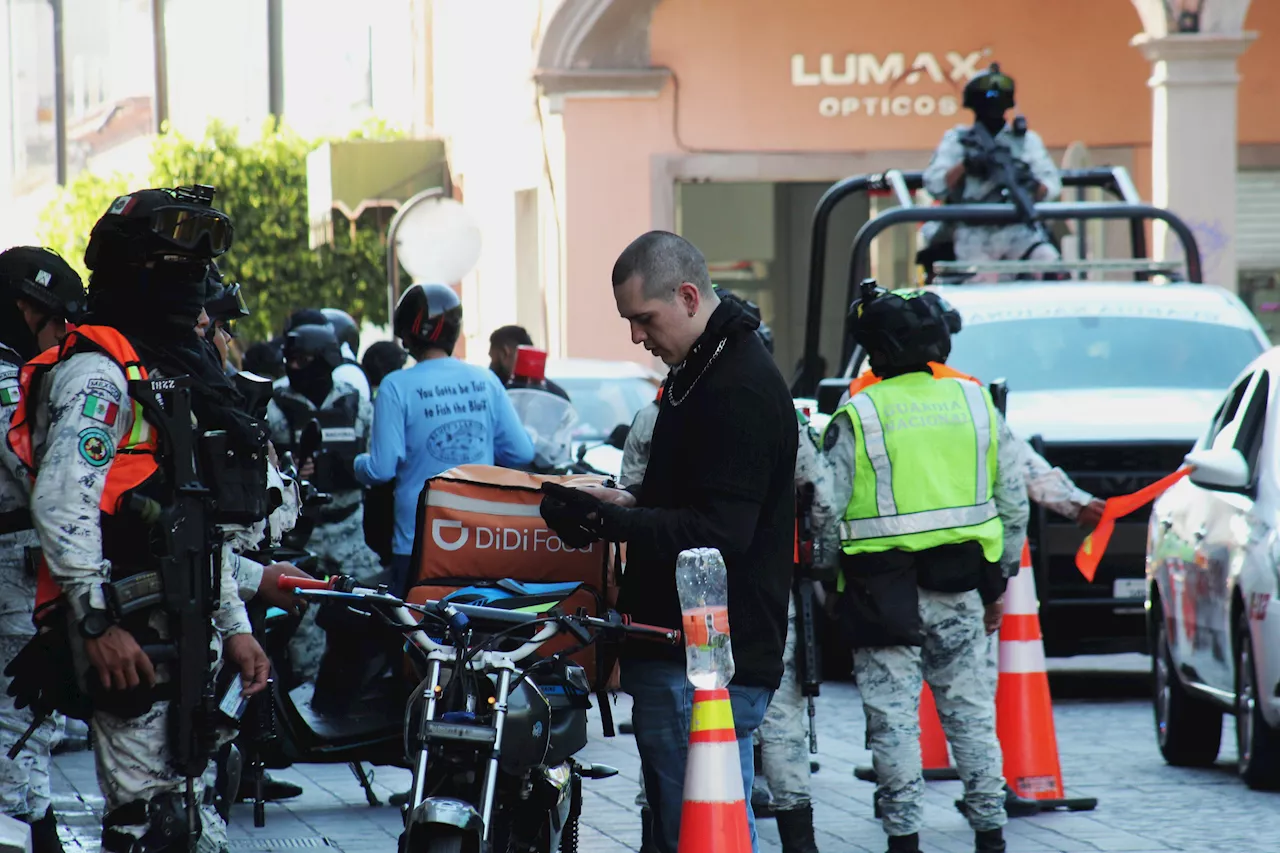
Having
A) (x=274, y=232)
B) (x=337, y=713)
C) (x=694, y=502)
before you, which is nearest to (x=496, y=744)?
(x=694, y=502)

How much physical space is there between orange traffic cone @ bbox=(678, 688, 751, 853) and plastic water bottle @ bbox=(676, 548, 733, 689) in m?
0.07

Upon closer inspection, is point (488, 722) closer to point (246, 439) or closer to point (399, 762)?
point (246, 439)

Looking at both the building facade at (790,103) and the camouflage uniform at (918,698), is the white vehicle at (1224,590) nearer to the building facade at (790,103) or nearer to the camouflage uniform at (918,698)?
the camouflage uniform at (918,698)

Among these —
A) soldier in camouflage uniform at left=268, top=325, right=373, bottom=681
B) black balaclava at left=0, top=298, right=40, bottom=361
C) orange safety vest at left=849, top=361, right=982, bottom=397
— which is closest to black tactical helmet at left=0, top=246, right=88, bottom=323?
black balaclava at left=0, top=298, right=40, bottom=361

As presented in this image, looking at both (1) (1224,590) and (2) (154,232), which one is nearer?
(2) (154,232)

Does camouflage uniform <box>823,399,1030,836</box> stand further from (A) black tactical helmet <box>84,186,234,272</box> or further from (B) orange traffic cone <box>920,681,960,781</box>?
(A) black tactical helmet <box>84,186,234,272</box>

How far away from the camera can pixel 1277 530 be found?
8.92m

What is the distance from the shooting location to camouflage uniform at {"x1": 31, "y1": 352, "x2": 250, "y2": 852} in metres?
5.07

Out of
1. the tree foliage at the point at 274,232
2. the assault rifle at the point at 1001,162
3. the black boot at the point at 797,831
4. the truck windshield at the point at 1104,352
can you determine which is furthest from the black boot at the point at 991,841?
the tree foliage at the point at 274,232

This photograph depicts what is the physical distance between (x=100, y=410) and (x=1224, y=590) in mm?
5547

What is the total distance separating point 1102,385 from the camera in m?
12.4

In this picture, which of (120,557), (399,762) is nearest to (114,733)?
(120,557)

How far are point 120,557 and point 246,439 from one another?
396 millimetres

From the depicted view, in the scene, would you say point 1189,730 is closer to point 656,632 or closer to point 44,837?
point 44,837
